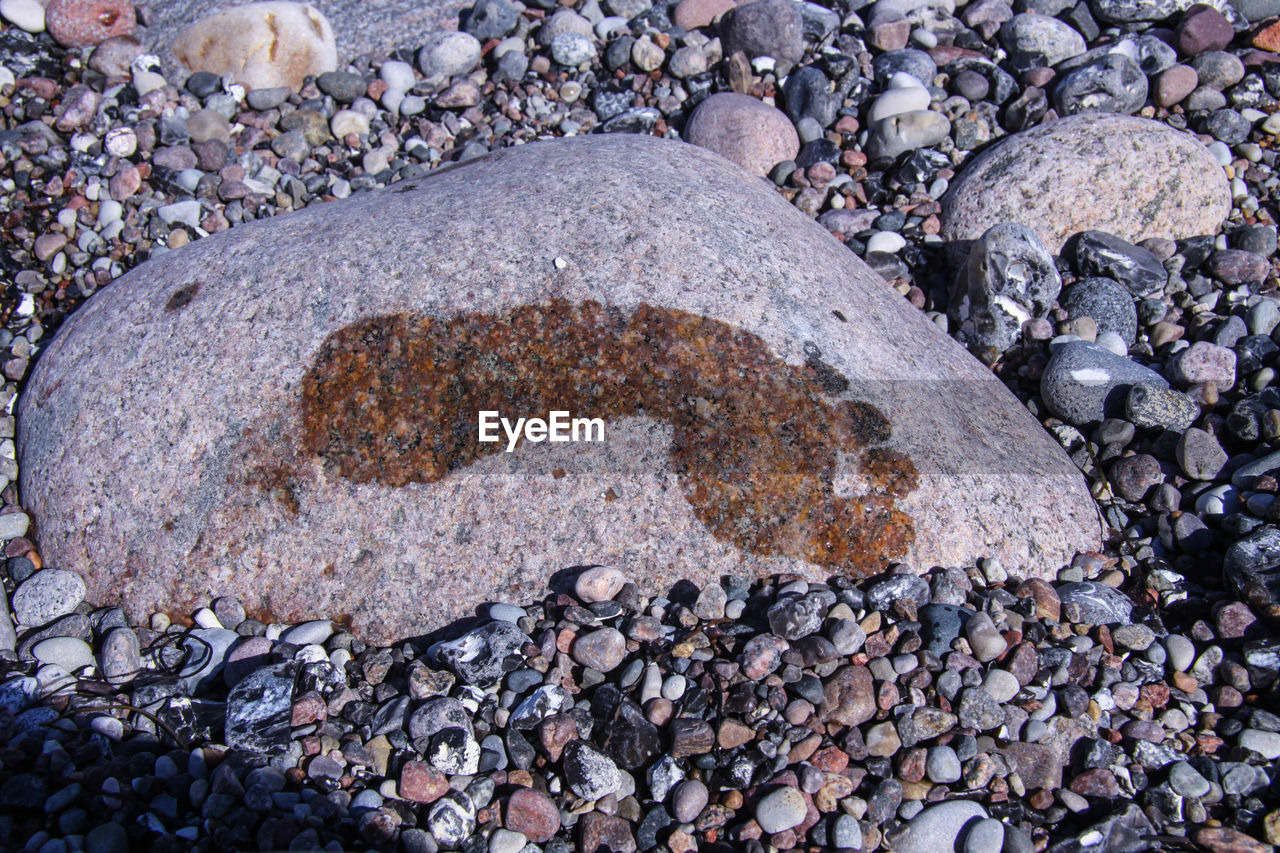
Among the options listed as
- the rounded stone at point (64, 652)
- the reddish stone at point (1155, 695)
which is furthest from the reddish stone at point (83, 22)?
the reddish stone at point (1155, 695)

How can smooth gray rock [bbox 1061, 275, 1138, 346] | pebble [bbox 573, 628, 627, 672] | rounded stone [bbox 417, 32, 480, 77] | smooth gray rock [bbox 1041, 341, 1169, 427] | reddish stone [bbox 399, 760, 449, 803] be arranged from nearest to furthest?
reddish stone [bbox 399, 760, 449, 803], pebble [bbox 573, 628, 627, 672], smooth gray rock [bbox 1041, 341, 1169, 427], smooth gray rock [bbox 1061, 275, 1138, 346], rounded stone [bbox 417, 32, 480, 77]

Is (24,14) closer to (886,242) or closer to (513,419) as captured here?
(513,419)

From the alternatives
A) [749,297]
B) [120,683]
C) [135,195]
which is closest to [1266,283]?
[749,297]

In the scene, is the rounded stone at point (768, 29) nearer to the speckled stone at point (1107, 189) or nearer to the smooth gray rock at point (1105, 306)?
the speckled stone at point (1107, 189)

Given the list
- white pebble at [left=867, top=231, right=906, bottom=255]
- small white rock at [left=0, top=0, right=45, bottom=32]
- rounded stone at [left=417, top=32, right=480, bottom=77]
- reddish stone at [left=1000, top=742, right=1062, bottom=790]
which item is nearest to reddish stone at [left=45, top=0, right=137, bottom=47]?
small white rock at [left=0, top=0, right=45, bottom=32]

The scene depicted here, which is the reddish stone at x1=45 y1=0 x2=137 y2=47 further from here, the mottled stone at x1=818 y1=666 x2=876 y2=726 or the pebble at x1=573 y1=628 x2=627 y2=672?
the mottled stone at x1=818 y1=666 x2=876 y2=726

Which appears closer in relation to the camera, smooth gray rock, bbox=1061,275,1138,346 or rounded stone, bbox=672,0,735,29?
smooth gray rock, bbox=1061,275,1138,346

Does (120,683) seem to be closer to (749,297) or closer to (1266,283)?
(749,297)
